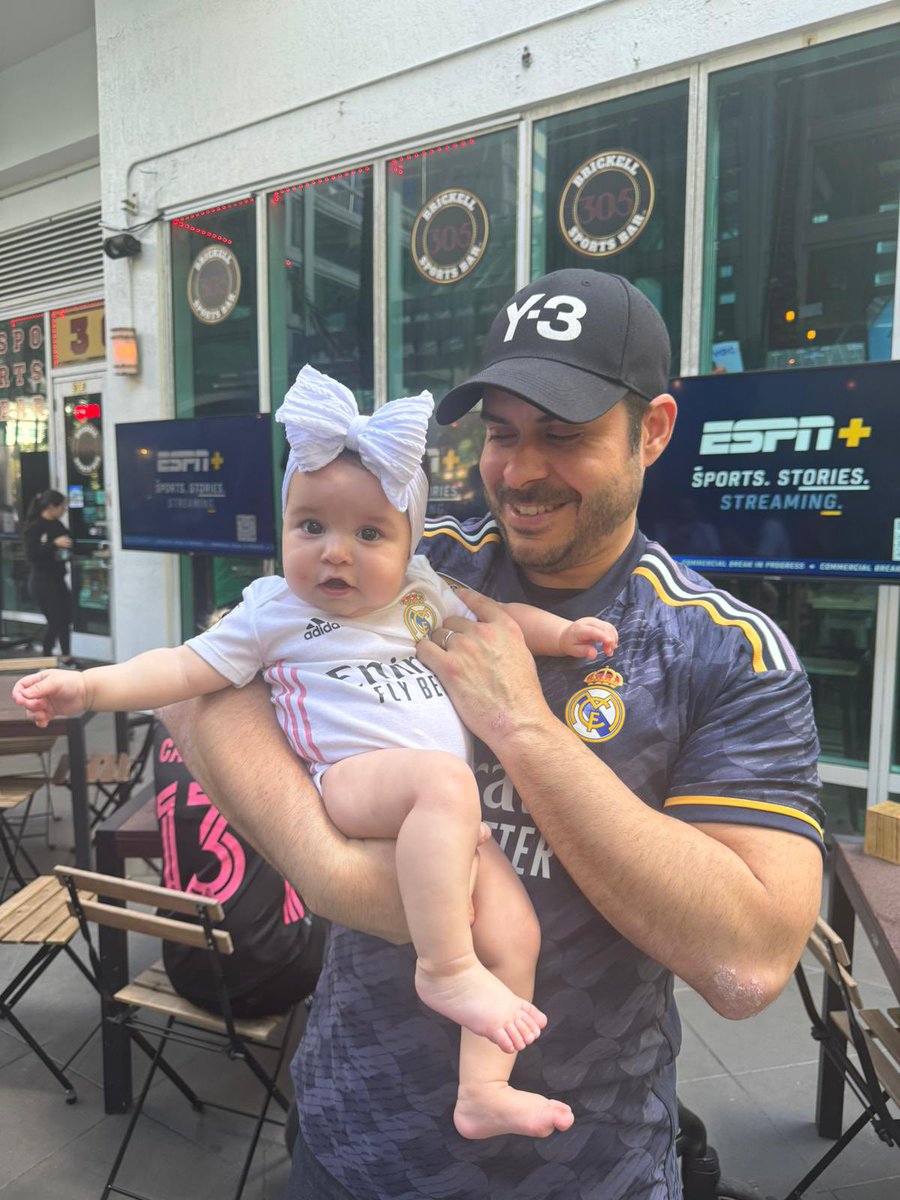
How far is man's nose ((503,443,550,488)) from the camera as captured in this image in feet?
4.55

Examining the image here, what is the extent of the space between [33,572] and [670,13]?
8059 mm

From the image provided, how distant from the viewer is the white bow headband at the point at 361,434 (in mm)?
1408

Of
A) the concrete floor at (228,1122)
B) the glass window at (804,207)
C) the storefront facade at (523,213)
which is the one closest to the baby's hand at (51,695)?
the concrete floor at (228,1122)

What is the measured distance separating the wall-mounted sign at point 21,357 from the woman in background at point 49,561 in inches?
84.7

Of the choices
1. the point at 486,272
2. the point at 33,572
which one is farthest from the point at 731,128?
the point at 33,572

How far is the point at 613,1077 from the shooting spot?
1286mm

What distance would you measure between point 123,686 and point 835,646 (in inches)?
191

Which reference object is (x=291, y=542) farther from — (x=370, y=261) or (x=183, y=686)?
(x=370, y=261)

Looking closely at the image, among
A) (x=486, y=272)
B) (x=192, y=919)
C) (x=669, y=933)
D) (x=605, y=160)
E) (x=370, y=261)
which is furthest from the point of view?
(x=370, y=261)

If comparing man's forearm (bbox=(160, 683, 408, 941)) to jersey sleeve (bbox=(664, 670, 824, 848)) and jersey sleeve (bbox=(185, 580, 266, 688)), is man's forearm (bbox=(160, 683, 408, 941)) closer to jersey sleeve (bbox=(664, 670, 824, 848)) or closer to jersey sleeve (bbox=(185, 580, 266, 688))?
jersey sleeve (bbox=(185, 580, 266, 688))

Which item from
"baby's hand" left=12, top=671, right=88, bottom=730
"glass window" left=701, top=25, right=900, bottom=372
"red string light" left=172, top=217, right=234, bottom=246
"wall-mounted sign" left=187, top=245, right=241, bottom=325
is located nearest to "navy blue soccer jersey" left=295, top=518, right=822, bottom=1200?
"baby's hand" left=12, top=671, right=88, bottom=730

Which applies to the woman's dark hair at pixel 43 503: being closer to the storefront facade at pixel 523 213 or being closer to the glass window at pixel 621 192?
the storefront facade at pixel 523 213

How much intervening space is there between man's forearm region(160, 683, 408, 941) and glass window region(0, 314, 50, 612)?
10.3 meters

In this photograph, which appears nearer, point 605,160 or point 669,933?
point 669,933
